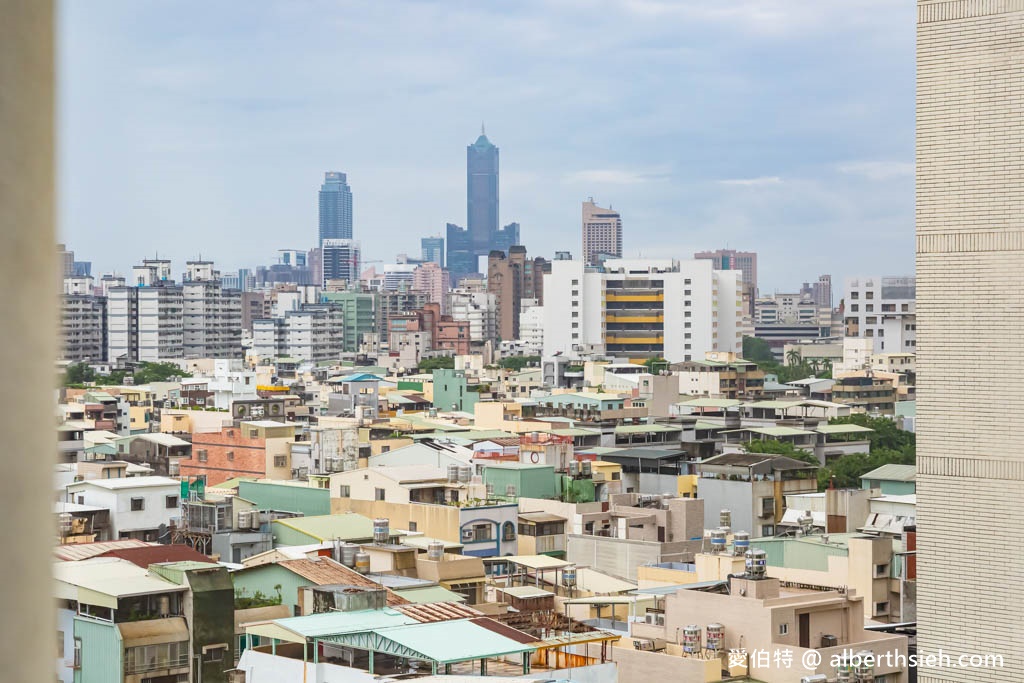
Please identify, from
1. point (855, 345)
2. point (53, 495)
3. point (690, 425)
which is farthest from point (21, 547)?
point (855, 345)

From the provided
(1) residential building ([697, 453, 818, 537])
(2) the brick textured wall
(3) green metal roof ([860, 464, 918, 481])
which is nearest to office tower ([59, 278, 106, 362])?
(2) the brick textured wall

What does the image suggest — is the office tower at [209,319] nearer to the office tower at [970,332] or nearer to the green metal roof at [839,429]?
the green metal roof at [839,429]

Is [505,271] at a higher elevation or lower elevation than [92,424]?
higher

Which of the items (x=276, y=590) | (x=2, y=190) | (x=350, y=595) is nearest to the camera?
(x=2, y=190)

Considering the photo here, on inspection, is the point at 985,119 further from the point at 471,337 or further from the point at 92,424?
the point at 471,337

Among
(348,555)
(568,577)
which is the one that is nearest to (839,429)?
(568,577)

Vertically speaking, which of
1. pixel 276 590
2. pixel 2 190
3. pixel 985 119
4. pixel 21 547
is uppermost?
pixel 985 119
